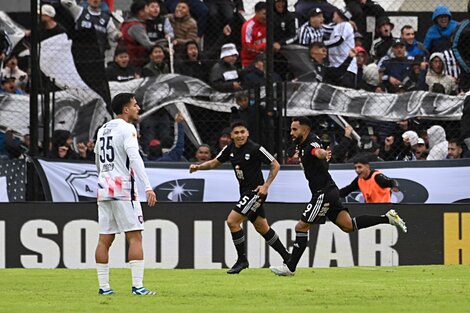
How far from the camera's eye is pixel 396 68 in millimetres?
19688

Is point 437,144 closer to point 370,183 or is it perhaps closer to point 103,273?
point 370,183

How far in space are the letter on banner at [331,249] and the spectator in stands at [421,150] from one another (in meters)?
1.82

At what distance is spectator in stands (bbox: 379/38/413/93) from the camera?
1950cm

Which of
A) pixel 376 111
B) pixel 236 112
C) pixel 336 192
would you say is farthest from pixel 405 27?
pixel 336 192

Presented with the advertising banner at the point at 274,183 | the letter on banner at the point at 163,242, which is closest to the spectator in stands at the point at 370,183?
the advertising banner at the point at 274,183

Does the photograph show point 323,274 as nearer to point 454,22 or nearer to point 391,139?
point 391,139

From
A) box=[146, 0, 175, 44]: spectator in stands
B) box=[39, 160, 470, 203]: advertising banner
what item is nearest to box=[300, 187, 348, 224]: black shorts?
box=[39, 160, 470, 203]: advertising banner

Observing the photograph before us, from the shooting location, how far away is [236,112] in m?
18.7

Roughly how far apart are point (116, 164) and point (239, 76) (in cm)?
791

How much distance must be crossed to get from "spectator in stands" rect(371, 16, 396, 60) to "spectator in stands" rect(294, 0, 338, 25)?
85 centimetres

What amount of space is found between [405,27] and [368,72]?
118 centimetres

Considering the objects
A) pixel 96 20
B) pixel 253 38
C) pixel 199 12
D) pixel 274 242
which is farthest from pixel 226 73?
pixel 274 242

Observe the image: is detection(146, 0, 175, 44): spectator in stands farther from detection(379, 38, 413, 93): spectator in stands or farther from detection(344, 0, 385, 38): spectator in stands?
detection(379, 38, 413, 93): spectator in stands

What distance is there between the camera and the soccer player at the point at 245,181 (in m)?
15.9
